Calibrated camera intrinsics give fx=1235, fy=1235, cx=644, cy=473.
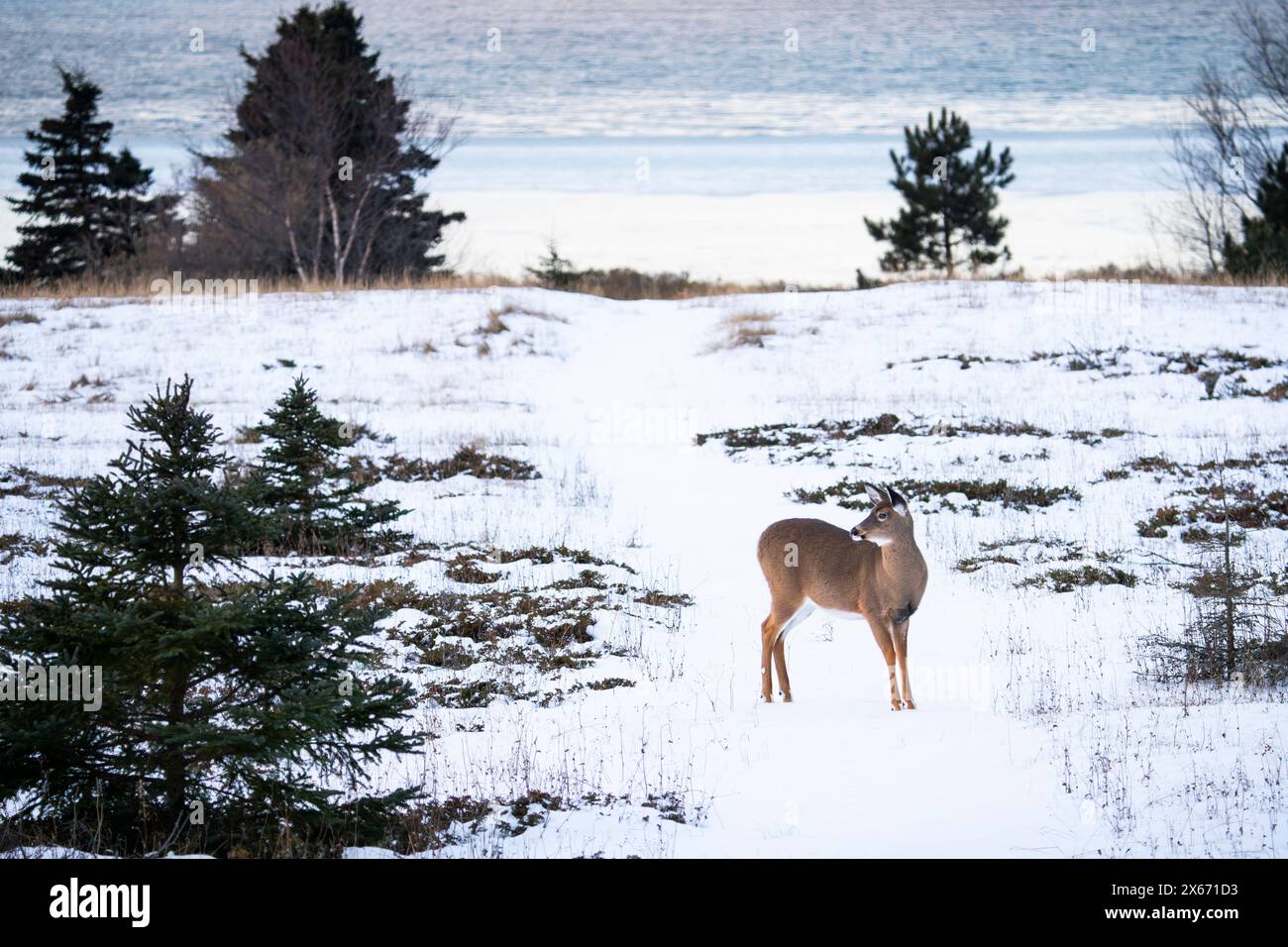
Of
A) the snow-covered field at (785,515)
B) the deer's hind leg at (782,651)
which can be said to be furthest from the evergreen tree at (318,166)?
the deer's hind leg at (782,651)

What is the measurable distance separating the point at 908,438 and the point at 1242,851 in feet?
53.8

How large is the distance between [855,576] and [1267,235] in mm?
40657

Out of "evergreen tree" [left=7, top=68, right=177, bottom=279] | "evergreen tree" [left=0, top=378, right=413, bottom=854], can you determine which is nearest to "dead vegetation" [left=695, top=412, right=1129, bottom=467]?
"evergreen tree" [left=0, top=378, right=413, bottom=854]

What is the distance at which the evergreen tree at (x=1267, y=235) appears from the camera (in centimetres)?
4131

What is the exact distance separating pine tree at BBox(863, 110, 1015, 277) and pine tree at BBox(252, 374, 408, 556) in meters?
39.5

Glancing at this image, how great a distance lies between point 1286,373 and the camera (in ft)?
85.0

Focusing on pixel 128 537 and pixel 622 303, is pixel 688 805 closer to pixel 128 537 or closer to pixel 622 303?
pixel 128 537

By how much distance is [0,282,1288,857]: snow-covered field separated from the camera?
7.05 metres

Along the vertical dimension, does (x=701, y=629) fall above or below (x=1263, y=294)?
below

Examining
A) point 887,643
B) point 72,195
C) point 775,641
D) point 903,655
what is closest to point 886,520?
point 887,643

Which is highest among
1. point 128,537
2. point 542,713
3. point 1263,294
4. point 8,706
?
point 1263,294

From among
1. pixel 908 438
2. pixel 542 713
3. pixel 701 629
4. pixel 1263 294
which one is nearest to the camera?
pixel 542 713

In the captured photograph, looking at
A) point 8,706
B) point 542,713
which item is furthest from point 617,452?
point 8,706

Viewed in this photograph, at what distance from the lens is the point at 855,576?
9.01m
